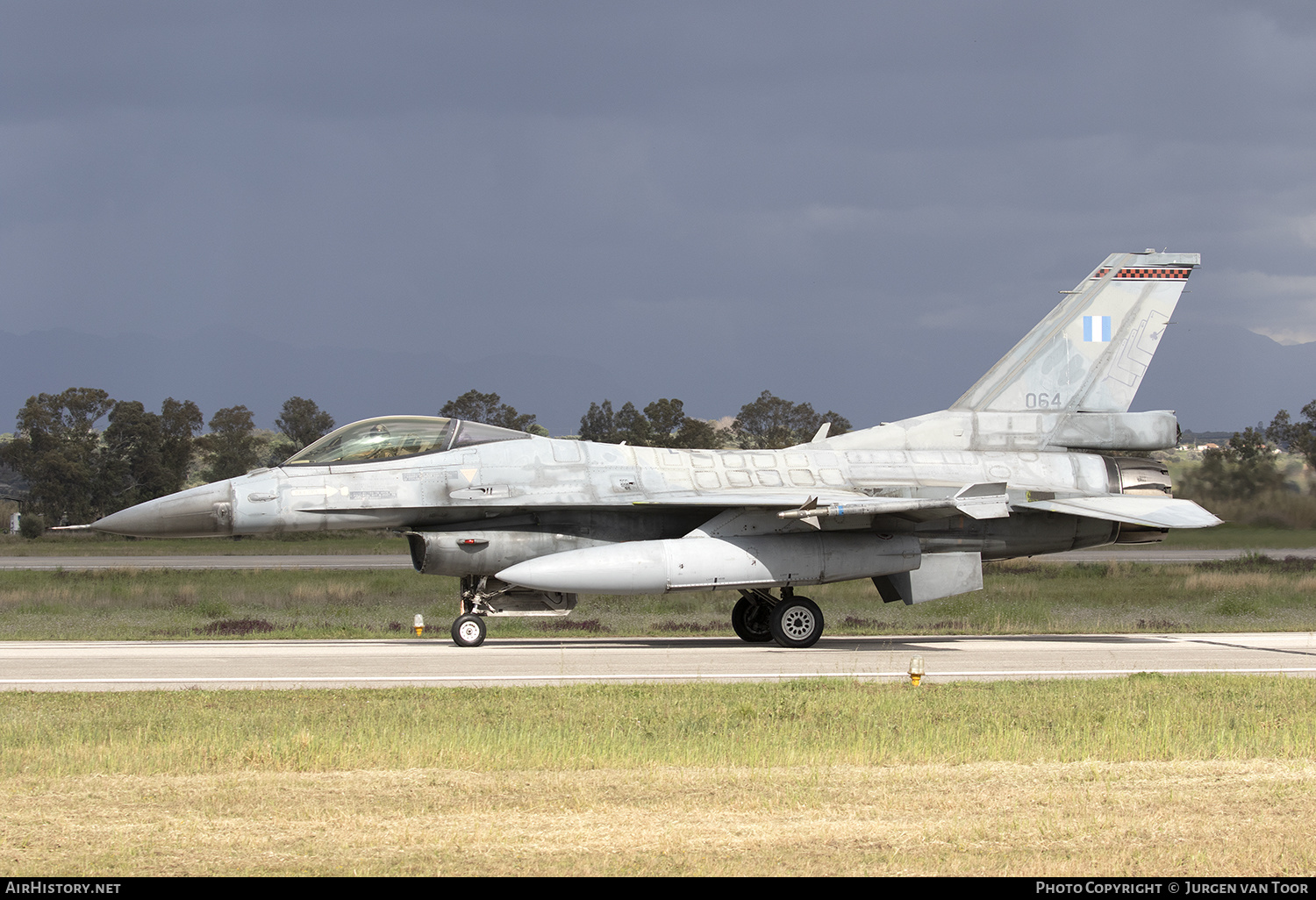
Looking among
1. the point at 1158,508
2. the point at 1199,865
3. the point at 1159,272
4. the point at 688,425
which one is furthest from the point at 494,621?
the point at 688,425

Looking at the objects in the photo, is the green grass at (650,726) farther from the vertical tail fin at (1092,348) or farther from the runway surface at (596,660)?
the vertical tail fin at (1092,348)

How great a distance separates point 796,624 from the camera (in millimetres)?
16453

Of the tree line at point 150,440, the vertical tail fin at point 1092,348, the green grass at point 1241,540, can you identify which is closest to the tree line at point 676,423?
the tree line at point 150,440

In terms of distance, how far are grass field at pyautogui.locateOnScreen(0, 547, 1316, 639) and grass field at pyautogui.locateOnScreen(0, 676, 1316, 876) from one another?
899 cm

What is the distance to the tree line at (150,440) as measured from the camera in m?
54.8

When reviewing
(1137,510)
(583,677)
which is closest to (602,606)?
(1137,510)

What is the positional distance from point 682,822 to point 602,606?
1949 centimetres

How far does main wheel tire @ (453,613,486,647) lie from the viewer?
1602cm

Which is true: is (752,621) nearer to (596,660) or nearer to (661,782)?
(596,660)

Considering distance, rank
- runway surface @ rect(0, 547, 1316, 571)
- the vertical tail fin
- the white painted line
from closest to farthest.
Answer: the white painted line
the vertical tail fin
runway surface @ rect(0, 547, 1316, 571)

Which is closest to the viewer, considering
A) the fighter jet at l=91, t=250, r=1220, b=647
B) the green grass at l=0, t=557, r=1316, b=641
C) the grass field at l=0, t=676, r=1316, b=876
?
the grass field at l=0, t=676, r=1316, b=876

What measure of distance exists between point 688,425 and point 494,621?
3548 cm

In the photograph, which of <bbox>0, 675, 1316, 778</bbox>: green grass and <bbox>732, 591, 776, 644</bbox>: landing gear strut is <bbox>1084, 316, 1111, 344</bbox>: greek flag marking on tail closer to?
<bbox>732, 591, 776, 644</bbox>: landing gear strut

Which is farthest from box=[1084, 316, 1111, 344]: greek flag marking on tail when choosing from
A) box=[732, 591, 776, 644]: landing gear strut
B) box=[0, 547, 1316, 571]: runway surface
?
box=[0, 547, 1316, 571]: runway surface
